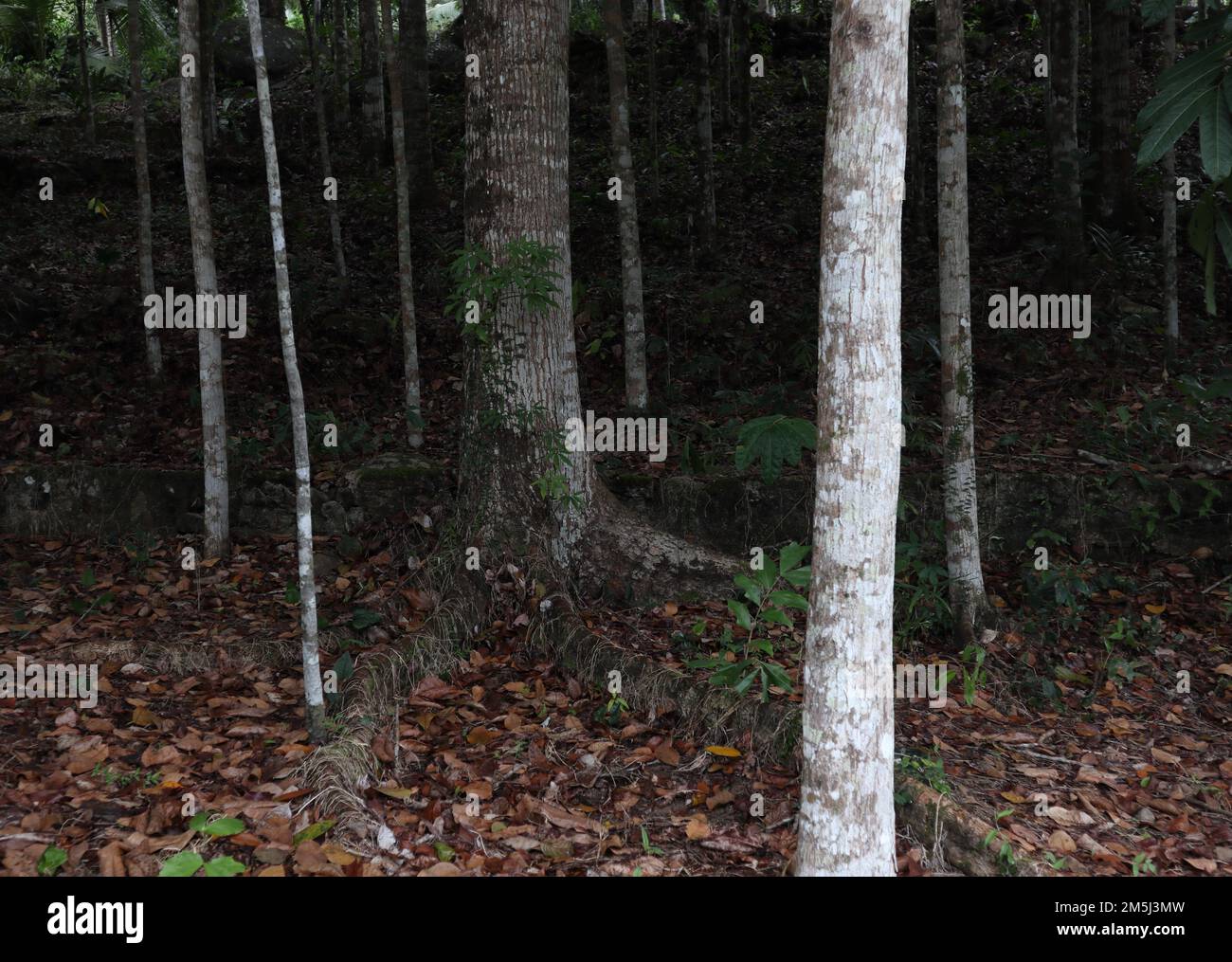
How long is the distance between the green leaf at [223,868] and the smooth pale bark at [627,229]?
16.5ft

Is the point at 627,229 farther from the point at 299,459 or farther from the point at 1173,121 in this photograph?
the point at 299,459

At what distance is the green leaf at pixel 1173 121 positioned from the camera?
4.35 metres

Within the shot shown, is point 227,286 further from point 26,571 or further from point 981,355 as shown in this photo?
point 981,355

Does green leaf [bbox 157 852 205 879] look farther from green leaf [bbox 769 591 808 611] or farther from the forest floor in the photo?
green leaf [bbox 769 591 808 611]

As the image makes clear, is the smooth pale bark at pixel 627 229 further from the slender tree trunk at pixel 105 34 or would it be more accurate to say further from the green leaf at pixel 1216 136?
the slender tree trunk at pixel 105 34

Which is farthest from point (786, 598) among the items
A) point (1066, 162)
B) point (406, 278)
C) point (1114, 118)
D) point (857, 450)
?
point (1114, 118)

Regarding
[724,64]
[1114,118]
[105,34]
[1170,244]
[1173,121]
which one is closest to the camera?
[1173,121]

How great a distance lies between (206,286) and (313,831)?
151 inches

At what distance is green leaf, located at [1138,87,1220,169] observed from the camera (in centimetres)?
435


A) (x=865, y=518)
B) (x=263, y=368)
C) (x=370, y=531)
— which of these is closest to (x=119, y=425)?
(x=263, y=368)

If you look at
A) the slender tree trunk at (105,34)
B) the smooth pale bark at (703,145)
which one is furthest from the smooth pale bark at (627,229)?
the slender tree trunk at (105,34)

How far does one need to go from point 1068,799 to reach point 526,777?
8.13 feet

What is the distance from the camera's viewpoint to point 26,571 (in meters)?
5.82

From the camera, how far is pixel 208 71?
11.9 metres
